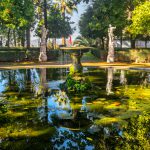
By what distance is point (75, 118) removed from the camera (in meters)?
9.52

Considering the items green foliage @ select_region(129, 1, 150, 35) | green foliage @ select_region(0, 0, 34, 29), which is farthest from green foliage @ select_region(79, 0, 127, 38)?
green foliage @ select_region(0, 0, 34, 29)

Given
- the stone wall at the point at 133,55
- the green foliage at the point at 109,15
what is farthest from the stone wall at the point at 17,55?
the stone wall at the point at 133,55

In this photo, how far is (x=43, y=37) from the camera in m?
33.2

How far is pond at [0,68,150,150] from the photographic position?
7.26m

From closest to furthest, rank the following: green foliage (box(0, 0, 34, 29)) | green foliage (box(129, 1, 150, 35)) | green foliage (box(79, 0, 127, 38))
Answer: green foliage (box(129, 1, 150, 35)) < green foliage (box(0, 0, 34, 29)) < green foliage (box(79, 0, 127, 38))

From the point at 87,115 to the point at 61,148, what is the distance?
3105 millimetres

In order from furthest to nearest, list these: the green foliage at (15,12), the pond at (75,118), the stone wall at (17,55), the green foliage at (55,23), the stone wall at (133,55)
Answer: the green foliage at (55,23) → the stone wall at (17,55) → the stone wall at (133,55) → the green foliage at (15,12) → the pond at (75,118)

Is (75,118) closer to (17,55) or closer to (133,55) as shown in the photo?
(133,55)

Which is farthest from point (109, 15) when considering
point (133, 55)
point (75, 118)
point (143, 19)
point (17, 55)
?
point (75, 118)

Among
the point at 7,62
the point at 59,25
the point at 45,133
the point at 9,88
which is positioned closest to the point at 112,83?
the point at 9,88

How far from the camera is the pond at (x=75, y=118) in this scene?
23.8 ft

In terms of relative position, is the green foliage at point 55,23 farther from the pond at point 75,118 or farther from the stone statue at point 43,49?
the pond at point 75,118

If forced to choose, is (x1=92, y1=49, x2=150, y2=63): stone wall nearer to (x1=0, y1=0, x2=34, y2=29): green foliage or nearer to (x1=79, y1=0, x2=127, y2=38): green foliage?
A: (x1=79, y1=0, x2=127, y2=38): green foliage

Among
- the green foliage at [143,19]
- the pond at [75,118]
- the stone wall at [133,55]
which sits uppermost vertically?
the green foliage at [143,19]
